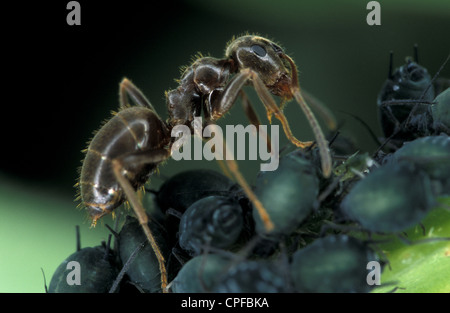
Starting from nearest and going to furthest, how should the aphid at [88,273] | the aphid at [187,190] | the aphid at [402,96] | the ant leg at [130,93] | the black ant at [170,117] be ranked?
the aphid at [88,273] → the aphid at [187,190] → the aphid at [402,96] → the black ant at [170,117] → the ant leg at [130,93]

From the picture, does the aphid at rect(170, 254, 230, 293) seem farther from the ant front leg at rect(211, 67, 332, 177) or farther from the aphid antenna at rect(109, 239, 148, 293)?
the ant front leg at rect(211, 67, 332, 177)

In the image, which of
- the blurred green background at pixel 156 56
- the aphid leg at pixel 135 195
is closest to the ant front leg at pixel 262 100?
the aphid leg at pixel 135 195

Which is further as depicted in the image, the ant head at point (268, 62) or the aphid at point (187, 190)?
the ant head at point (268, 62)

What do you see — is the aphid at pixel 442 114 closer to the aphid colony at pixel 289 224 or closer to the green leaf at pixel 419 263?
the aphid colony at pixel 289 224

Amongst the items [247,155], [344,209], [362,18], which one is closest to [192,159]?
[247,155]

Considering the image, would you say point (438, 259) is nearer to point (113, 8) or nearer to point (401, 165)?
point (401, 165)

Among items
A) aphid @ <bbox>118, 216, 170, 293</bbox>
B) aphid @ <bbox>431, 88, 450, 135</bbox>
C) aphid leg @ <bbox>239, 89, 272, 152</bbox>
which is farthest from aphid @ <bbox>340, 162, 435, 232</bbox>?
aphid leg @ <bbox>239, 89, 272, 152</bbox>

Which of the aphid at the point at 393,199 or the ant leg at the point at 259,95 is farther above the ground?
the ant leg at the point at 259,95

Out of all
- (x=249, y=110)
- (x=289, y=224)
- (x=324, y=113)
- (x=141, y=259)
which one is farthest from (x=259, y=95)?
(x=289, y=224)
